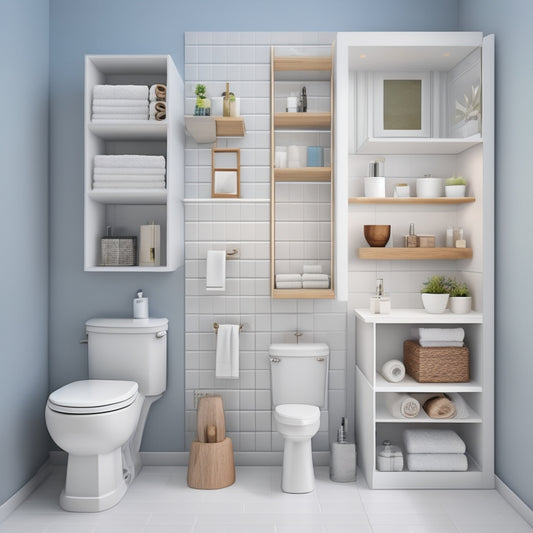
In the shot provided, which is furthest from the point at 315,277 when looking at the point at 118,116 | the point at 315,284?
the point at 118,116

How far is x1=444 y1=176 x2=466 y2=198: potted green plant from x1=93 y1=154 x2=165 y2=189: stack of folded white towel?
1.57 metres

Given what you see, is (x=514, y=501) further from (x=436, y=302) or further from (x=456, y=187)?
(x=456, y=187)

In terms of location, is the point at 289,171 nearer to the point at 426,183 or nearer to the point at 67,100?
the point at 426,183

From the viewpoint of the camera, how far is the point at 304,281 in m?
3.21

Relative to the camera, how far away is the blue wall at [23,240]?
2.70 metres

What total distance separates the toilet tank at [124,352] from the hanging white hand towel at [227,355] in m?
0.36

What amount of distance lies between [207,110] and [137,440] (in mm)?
1873

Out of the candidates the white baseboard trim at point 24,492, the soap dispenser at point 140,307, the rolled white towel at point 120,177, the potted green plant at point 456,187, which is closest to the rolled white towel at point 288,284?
the soap dispenser at point 140,307

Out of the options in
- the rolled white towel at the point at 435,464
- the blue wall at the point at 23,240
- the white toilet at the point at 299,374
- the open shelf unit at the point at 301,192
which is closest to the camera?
the blue wall at the point at 23,240

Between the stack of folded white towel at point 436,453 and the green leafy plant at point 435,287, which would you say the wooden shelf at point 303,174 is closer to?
the green leafy plant at point 435,287

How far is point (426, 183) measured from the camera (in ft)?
10.4

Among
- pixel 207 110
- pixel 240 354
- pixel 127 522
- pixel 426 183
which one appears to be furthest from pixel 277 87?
pixel 127 522

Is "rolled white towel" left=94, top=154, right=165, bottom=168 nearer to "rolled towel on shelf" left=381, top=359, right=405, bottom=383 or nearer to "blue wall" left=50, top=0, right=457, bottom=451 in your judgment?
"blue wall" left=50, top=0, right=457, bottom=451

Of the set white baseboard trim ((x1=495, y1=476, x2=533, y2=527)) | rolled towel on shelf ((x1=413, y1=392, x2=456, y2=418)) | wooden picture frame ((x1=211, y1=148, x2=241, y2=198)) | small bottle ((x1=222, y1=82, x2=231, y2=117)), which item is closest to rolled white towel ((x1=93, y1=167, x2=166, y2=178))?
wooden picture frame ((x1=211, y1=148, x2=241, y2=198))
